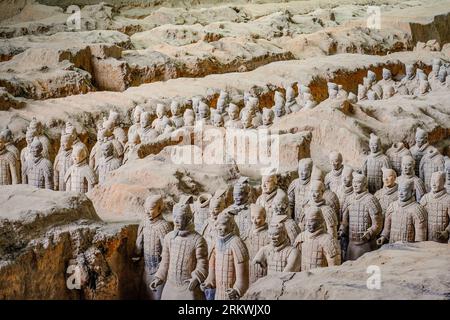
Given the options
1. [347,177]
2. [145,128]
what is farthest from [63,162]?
[347,177]

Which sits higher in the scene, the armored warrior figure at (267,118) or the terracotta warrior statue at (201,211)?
the armored warrior figure at (267,118)

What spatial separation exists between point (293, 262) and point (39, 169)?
3.68m

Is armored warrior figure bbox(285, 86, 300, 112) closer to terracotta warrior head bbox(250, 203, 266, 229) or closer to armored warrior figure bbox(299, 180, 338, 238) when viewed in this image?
armored warrior figure bbox(299, 180, 338, 238)

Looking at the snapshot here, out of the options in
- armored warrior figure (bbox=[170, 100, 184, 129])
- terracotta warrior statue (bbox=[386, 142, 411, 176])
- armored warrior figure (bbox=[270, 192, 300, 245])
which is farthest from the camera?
armored warrior figure (bbox=[170, 100, 184, 129])

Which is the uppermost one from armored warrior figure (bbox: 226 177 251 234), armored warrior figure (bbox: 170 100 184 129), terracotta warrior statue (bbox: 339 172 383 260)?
armored warrior figure (bbox: 170 100 184 129)

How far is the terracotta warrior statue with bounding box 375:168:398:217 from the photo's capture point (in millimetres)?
6430

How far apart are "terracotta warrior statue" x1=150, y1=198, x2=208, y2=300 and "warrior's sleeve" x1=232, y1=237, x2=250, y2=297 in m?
0.28

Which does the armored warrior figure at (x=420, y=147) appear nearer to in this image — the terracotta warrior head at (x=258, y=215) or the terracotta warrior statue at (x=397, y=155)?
the terracotta warrior statue at (x=397, y=155)

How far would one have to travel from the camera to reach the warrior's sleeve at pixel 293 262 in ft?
15.5

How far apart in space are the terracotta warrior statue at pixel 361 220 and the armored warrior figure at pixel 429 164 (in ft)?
4.87

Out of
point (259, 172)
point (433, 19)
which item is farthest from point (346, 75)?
point (259, 172)

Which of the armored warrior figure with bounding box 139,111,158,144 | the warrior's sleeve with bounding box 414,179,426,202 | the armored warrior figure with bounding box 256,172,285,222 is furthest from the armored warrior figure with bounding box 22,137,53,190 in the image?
the warrior's sleeve with bounding box 414,179,426,202

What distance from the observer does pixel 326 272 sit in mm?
4289

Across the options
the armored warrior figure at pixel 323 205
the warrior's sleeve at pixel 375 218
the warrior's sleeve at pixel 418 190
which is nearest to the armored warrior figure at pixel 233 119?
the warrior's sleeve at pixel 418 190
